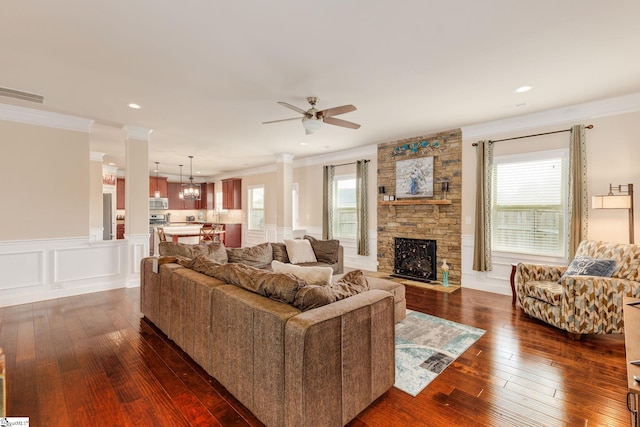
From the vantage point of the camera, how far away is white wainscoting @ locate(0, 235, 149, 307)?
434 cm

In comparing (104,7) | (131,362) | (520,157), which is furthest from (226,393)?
(520,157)

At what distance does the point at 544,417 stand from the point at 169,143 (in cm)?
710

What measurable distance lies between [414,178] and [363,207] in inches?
55.8

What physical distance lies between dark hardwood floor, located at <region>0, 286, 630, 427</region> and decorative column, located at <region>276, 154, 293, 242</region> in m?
4.45

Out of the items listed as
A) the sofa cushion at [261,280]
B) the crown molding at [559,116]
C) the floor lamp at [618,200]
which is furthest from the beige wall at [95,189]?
the floor lamp at [618,200]

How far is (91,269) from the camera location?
5.02 meters

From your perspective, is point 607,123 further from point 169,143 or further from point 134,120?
point 169,143

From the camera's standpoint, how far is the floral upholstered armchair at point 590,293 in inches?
123

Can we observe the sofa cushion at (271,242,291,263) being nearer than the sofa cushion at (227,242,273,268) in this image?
No

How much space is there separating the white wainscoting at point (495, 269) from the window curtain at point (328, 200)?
3297 millimetres

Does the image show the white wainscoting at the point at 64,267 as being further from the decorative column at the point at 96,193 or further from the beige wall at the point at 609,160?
the beige wall at the point at 609,160

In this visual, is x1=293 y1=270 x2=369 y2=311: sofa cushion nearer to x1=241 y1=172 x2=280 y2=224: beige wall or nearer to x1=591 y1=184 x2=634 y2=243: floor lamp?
x1=591 y1=184 x2=634 y2=243: floor lamp

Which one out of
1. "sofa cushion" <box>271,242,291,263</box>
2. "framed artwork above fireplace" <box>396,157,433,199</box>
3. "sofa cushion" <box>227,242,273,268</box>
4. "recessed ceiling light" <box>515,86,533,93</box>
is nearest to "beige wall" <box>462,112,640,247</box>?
"recessed ceiling light" <box>515,86,533,93</box>

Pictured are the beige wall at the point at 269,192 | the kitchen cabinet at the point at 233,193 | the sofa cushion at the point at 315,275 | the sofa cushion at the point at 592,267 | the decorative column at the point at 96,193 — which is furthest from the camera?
the kitchen cabinet at the point at 233,193
